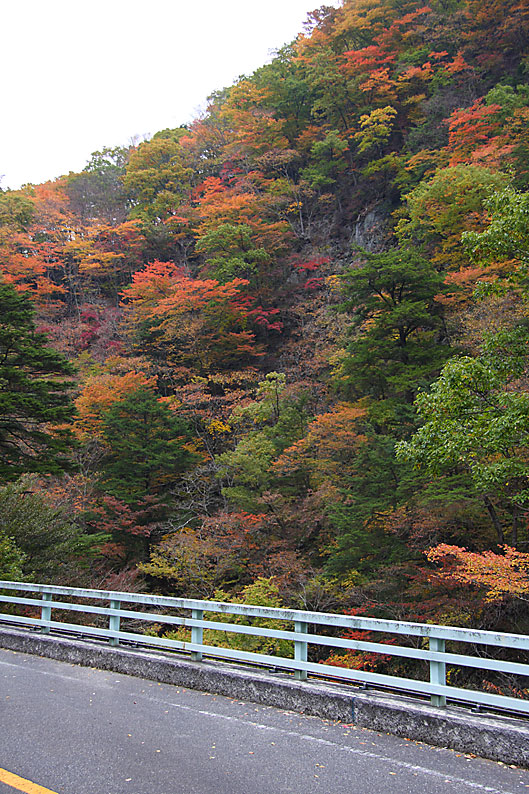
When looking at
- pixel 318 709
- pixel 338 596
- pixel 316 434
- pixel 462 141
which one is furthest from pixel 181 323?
pixel 318 709

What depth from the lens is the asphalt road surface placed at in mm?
3768

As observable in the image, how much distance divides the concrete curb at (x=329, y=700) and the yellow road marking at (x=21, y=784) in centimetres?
245

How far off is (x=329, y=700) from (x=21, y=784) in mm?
2618

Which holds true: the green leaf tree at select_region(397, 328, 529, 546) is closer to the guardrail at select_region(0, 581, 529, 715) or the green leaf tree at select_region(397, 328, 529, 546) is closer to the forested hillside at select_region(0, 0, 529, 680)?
the forested hillside at select_region(0, 0, 529, 680)

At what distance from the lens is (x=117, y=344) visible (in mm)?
34219

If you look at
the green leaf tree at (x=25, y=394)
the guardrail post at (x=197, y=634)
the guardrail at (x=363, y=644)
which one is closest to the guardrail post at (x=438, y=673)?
the guardrail at (x=363, y=644)

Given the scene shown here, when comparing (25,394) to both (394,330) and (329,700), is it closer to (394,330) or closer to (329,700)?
(394,330)

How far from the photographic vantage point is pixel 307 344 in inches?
1131

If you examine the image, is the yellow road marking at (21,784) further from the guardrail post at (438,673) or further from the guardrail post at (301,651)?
the guardrail post at (438,673)

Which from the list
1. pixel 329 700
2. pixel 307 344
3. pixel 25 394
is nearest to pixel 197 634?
pixel 329 700

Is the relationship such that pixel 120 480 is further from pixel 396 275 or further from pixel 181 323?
pixel 396 275

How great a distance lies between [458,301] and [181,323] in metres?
15.6

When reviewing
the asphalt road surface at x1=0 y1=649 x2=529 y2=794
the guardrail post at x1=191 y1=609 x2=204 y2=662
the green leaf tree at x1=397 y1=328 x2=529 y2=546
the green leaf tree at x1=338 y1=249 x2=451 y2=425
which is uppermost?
the green leaf tree at x1=338 y1=249 x2=451 y2=425

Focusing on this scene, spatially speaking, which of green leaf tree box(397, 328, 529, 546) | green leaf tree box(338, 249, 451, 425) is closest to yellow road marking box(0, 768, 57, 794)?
green leaf tree box(397, 328, 529, 546)
